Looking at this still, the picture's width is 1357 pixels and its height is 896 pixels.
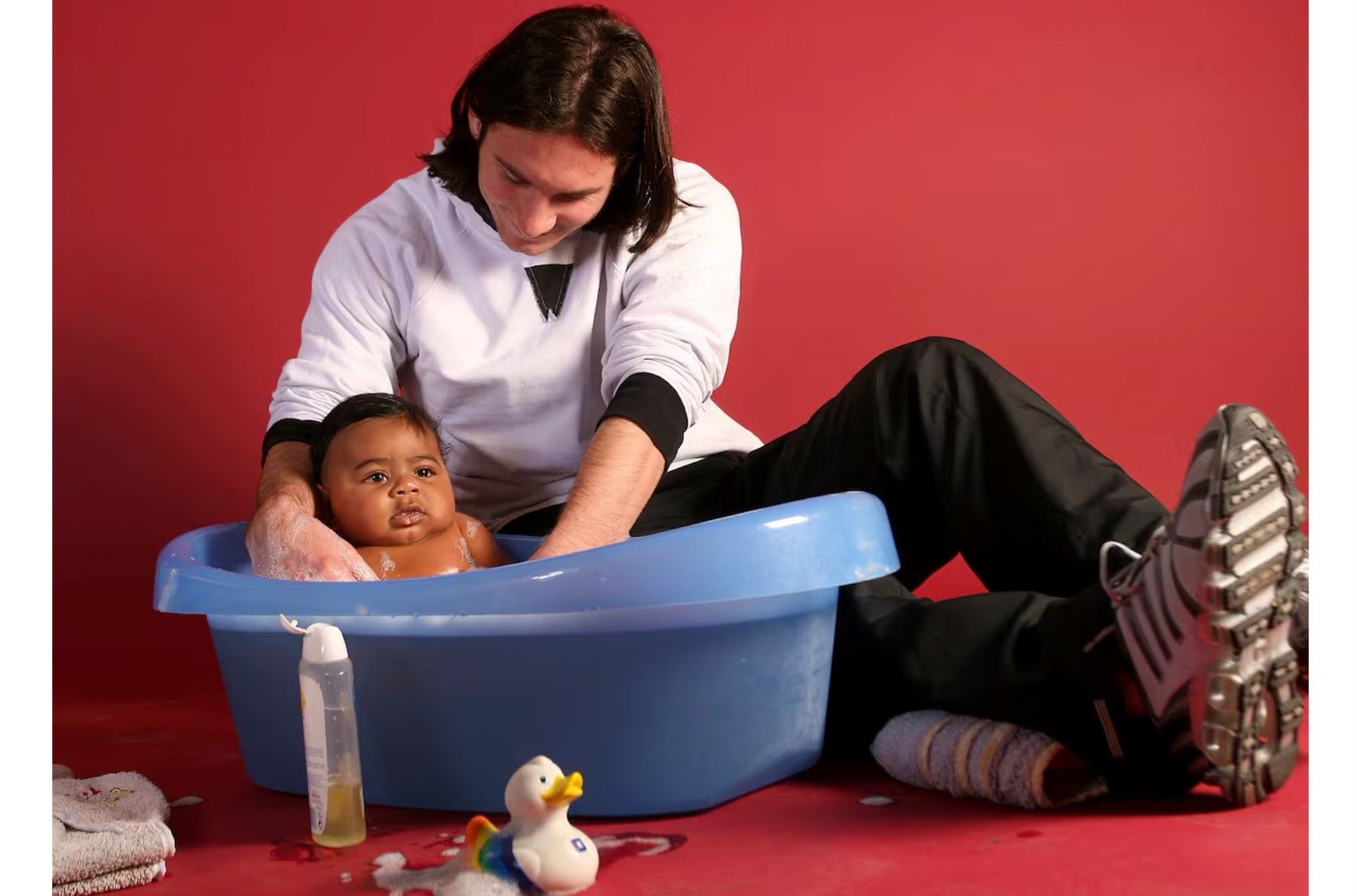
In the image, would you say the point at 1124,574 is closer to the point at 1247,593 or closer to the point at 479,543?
the point at 1247,593

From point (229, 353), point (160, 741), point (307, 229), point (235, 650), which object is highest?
point (307, 229)

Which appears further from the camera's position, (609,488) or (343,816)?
(609,488)

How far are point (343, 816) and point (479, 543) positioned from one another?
0.44 metres

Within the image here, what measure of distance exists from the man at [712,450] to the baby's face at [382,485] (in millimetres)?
49

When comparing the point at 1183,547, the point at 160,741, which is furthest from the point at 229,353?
the point at 1183,547

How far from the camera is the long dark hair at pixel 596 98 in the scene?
1493 millimetres

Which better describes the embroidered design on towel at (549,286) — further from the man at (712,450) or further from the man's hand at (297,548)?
the man's hand at (297,548)

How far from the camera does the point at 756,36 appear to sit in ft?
7.96

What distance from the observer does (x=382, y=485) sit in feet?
5.18


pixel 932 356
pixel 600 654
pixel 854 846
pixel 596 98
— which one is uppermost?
pixel 596 98

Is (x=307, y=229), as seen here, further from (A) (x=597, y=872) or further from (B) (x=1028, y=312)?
(A) (x=597, y=872)

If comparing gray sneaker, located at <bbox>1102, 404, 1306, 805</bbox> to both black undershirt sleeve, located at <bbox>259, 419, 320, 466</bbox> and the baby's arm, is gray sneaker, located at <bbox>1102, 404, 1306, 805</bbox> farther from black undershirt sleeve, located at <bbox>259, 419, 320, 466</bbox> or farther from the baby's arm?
black undershirt sleeve, located at <bbox>259, 419, 320, 466</bbox>

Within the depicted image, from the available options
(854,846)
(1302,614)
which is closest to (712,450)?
(854,846)

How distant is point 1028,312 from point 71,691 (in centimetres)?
173
